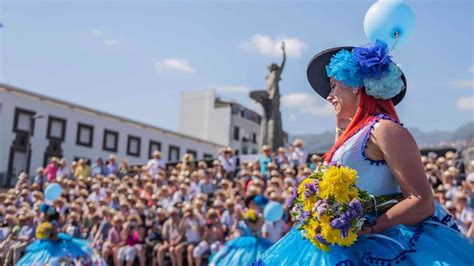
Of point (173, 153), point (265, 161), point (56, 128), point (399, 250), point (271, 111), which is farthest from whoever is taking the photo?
point (173, 153)

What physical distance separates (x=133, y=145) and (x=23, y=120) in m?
9.97

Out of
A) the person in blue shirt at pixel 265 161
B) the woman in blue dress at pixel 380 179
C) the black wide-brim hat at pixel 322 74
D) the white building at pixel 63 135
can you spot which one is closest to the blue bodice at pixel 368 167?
the woman in blue dress at pixel 380 179

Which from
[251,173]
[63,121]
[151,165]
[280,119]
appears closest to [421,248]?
[251,173]

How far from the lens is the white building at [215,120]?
161 feet

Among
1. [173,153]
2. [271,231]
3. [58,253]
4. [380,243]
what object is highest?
[173,153]

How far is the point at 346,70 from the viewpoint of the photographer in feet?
8.79

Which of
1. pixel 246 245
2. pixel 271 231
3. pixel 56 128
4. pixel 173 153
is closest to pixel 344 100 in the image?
pixel 246 245

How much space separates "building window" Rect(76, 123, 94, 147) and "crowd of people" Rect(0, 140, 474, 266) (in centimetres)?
1956

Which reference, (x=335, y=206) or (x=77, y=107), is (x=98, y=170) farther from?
(x=335, y=206)

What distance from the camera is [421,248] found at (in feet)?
7.73

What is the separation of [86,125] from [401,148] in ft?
115

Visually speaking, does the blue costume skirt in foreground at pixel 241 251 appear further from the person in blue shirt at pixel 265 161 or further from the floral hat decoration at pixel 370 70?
the floral hat decoration at pixel 370 70

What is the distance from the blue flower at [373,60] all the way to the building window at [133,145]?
37.1 metres

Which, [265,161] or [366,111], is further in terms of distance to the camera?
Result: [265,161]
